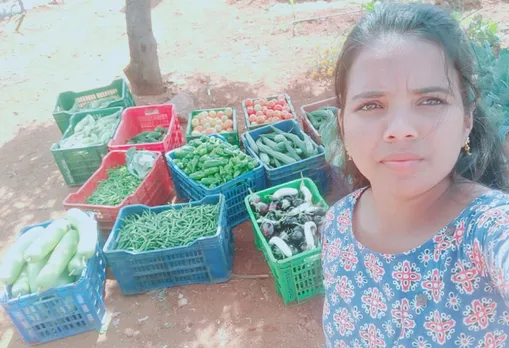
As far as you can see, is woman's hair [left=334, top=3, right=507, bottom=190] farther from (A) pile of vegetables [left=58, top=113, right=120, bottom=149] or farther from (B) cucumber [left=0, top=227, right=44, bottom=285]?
(A) pile of vegetables [left=58, top=113, right=120, bottom=149]

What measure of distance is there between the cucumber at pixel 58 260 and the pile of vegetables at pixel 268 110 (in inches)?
90.6

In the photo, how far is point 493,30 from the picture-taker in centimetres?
575

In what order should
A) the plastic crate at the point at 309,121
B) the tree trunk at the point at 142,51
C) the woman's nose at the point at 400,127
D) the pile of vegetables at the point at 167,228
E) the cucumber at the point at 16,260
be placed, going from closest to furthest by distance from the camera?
1. the woman's nose at the point at 400,127
2. the cucumber at the point at 16,260
3. the pile of vegetables at the point at 167,228
4. the plastic crate at the point at 309,121
5. the tree trunk at the point at 142,51

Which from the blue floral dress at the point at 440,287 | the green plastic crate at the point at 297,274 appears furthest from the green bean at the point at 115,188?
the blue floral dress at the point at 440,287

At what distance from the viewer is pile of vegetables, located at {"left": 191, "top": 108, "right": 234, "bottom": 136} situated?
4.58m

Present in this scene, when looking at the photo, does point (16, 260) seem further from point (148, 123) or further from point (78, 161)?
point (148, 123)

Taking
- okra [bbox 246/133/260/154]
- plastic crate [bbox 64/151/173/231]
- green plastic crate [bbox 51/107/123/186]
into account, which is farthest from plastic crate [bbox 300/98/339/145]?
green plastic crate [bbox 51/107/123/186]

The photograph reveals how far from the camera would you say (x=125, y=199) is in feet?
11.8

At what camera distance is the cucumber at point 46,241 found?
2.96 metres

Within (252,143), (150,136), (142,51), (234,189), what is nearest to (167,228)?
(234,189)

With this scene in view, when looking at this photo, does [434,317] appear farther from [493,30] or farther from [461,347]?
[493,30]

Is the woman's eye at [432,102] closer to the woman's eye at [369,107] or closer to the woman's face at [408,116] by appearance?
the woman's face at [408,116]

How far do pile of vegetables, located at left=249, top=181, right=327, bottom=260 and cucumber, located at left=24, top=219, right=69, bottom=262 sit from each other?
1.56 m

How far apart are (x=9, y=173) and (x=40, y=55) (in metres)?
4.82
